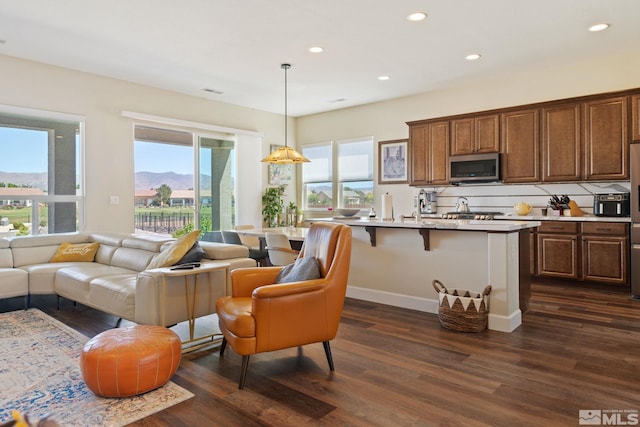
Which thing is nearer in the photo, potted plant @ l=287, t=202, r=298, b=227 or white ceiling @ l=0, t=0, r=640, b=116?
white ceiling @ l=0, t=0, r=640, b=116

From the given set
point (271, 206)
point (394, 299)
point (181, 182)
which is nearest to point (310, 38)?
point (394, 299)

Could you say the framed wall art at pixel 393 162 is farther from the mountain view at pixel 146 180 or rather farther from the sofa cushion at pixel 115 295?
the sofa cushion at pixel 115 295

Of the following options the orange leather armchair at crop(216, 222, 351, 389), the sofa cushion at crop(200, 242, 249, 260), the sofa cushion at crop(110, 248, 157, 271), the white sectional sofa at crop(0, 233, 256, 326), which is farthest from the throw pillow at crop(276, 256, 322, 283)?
the sofa cushion at crop(110, 248, 157, 271)

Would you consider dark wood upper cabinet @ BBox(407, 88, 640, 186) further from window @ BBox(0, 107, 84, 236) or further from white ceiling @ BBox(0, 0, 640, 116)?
window @ BBox(0, 107, 84, 236)

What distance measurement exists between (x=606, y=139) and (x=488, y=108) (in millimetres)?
1623

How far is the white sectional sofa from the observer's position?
10.4ft

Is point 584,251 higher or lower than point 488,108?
lower

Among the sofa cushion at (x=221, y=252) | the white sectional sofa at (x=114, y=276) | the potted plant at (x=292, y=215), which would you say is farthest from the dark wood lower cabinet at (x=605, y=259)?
the potted plant at (x=292, y=215)

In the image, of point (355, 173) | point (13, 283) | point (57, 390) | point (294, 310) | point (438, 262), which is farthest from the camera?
point (355, 173)

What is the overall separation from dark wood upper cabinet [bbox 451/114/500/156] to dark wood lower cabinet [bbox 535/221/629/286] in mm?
1355

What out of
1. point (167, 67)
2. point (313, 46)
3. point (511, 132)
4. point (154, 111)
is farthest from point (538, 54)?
point (154, 111)

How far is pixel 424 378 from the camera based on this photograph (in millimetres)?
2562

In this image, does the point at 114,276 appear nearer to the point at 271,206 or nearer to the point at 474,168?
the point at 271,206

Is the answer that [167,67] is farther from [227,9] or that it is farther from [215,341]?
[215,341]
